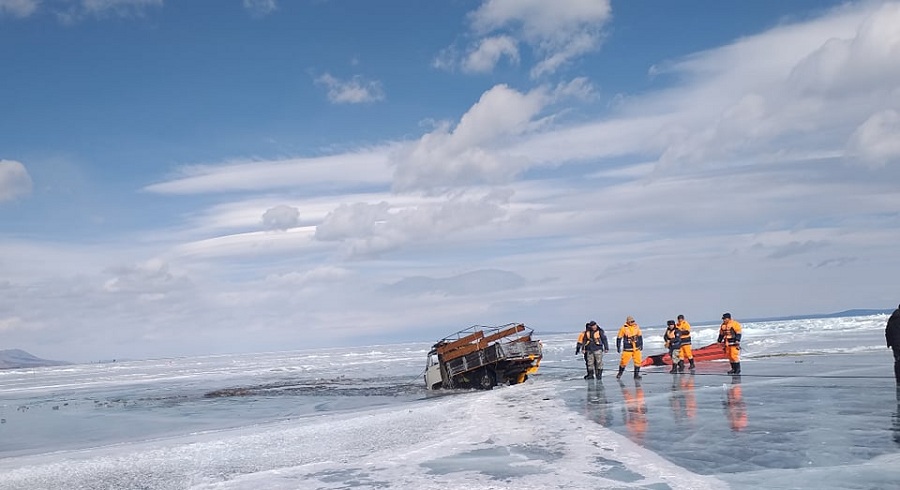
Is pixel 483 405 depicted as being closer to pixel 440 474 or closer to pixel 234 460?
pixel 234 460

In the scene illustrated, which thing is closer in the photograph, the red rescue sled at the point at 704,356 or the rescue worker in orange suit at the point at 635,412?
the rescue worker in orange suit at the point at 635,412

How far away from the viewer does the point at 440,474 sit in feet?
31.2

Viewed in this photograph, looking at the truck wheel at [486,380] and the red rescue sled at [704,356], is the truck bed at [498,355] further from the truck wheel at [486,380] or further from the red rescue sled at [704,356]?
the red rescue sled at [704,356]

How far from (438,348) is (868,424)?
17.7 meters

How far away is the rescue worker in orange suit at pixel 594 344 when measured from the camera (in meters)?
21.7

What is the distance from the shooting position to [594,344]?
874 inches

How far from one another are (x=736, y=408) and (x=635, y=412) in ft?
6.33

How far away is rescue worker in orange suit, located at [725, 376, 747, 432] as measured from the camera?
38.5 ft

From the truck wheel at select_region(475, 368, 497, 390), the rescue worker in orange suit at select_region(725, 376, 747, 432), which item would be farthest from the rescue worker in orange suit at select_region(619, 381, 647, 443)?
the truck wheel at select_region(475, 368, 497, 390)

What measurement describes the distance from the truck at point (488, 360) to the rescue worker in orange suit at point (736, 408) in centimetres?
874

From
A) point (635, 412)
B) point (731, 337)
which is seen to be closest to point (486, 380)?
point (731, 337)

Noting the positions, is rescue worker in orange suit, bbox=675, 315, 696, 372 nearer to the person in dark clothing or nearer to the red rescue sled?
the red rescue sled

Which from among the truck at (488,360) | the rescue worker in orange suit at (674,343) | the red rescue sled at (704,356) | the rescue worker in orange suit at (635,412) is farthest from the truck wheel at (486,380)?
the red rescue sled at (704,356)

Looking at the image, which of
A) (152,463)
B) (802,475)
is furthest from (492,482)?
(152,463)
